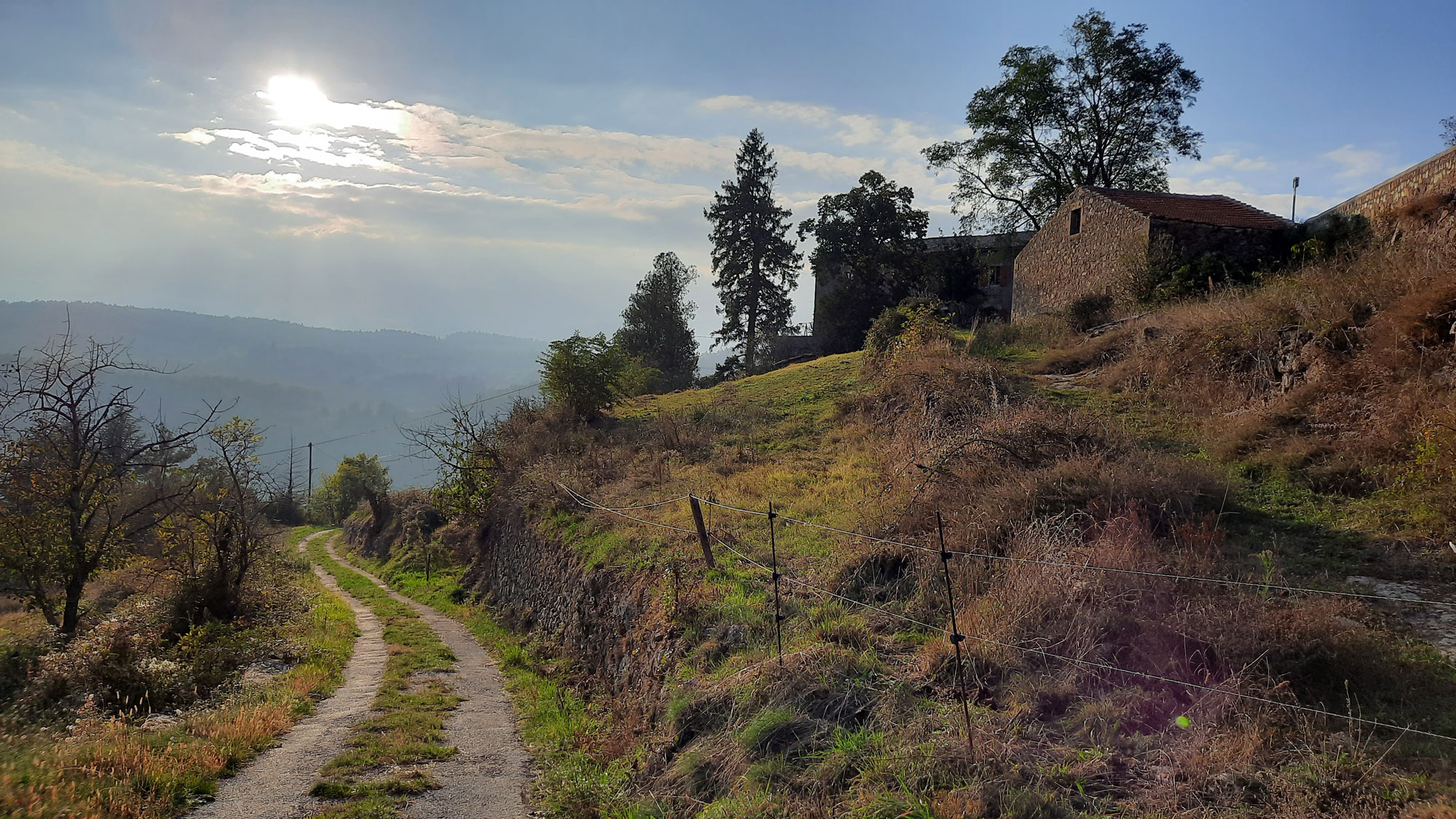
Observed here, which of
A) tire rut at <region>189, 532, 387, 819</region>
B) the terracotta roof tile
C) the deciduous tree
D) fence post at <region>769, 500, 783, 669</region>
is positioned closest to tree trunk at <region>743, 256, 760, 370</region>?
the terracotta roof tile

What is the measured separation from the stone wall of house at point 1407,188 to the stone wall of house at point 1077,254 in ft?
15.2

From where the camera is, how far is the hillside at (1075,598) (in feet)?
15.4

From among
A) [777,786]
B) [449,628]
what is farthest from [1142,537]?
[449,628]

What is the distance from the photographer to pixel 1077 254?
2508 centimetres

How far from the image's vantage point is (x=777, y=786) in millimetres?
5434

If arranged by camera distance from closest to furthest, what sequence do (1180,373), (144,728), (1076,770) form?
(1076,770) → (144,728) → (1180,373)

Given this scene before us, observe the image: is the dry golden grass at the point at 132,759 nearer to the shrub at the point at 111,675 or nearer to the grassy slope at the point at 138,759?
the grassy slope at the point at 138,759

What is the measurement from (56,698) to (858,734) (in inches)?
540

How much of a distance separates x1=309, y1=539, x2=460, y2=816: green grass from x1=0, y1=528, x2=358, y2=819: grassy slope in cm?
118

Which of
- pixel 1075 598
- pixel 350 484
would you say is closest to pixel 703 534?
pixel 1075 598

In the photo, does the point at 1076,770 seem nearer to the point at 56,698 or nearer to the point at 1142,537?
the point at 1142,537

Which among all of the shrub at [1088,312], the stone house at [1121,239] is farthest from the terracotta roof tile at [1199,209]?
A: the shrub at [1088,312]

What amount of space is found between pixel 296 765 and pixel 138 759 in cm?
154

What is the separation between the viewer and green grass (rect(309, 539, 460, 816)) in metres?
7.66
